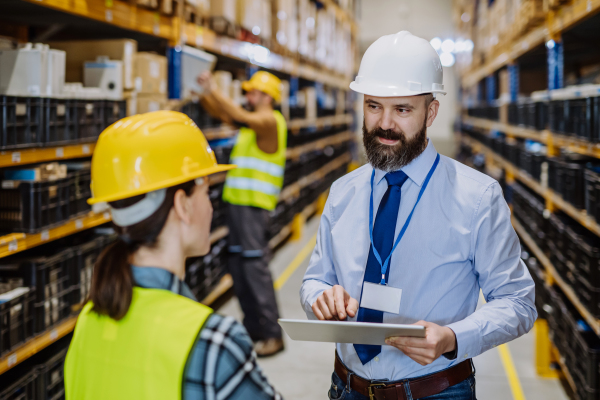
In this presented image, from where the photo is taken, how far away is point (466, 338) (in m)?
1.75

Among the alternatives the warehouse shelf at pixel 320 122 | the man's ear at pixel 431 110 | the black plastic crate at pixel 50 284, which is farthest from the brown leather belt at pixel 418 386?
the warehouse shelf at pixel 320 122

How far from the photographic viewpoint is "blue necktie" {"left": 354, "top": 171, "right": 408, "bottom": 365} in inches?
74.9

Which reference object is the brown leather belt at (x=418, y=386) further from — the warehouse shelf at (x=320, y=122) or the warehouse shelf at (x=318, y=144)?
the warehouse shelf at (x=320, y=122)

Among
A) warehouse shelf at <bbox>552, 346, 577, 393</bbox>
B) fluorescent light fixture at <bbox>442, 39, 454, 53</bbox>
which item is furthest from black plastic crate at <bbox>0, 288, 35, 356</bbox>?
fluorescent light fixture at <bbox>442, 39, 454, 53</bbox>

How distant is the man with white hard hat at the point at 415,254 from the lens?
1838mm

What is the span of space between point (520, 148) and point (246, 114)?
10.1 feet

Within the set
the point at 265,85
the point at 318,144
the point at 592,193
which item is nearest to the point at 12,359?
the point at 592,193

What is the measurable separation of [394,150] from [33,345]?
209cm

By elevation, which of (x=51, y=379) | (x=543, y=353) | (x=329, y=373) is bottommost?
(x=329, y=373)

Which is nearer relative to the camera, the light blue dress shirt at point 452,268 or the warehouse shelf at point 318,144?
the light blue dress shirt at point 452,268

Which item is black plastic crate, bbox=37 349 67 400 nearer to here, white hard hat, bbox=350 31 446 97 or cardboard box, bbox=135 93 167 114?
cardboard box, bbox=135 93 167 114

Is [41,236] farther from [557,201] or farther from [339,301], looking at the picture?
[557,201]

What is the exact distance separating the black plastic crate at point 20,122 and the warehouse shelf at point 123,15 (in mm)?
468

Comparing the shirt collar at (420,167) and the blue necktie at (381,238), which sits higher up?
the shirt collar at (420,167)
